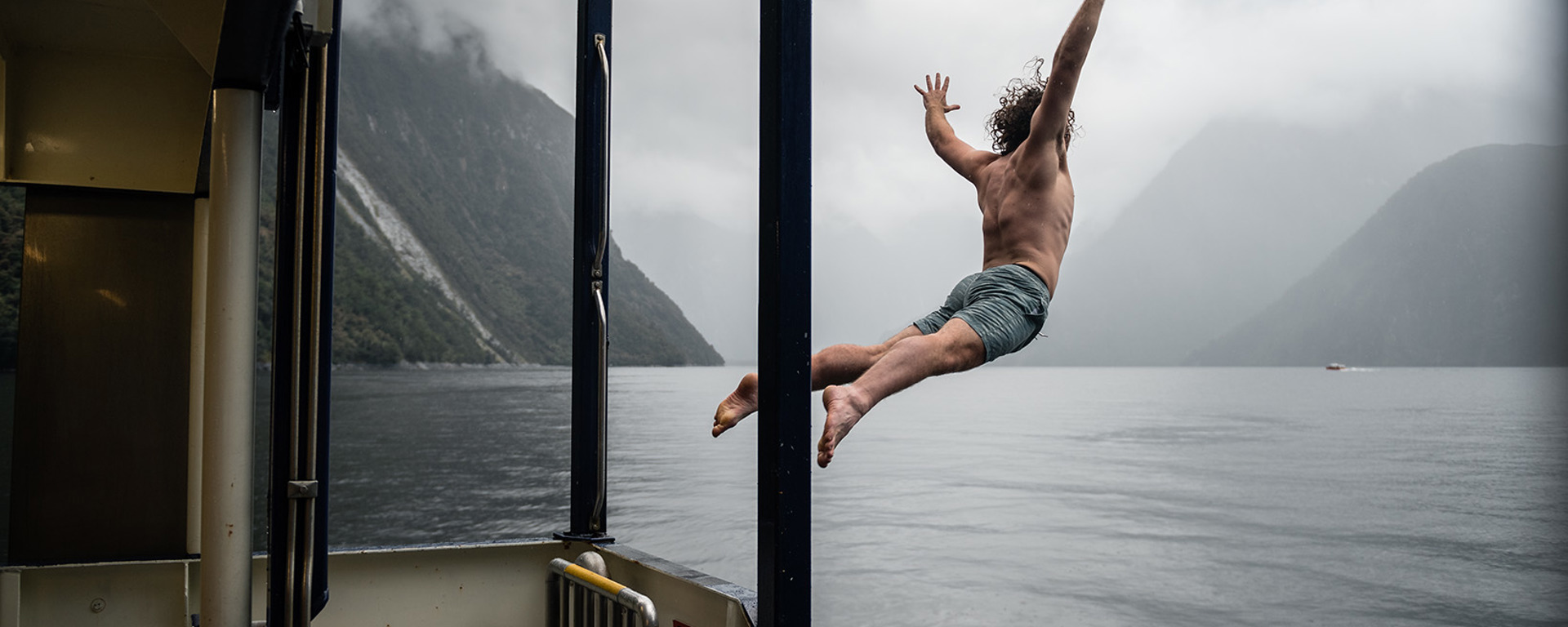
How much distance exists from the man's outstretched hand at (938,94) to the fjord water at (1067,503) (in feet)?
59.9

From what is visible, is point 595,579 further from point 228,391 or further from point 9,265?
point 9,265

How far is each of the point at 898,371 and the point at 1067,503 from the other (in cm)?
3694

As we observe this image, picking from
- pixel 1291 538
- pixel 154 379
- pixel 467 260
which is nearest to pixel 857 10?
pixel 467 260

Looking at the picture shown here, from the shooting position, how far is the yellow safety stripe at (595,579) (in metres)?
2.70

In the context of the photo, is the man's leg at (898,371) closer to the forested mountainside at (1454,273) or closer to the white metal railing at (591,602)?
the white metal railing at (591,602)

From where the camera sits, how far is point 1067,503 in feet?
123

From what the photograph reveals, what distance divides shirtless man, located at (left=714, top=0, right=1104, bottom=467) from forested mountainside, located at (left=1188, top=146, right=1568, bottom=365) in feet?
420

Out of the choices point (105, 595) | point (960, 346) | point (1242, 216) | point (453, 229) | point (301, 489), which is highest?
point (1242, 216)

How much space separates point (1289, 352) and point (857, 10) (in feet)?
221

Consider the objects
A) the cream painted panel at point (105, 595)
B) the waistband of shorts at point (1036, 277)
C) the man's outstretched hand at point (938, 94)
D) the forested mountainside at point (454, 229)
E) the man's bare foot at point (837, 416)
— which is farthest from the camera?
the forested mountainside at point (454, 229)

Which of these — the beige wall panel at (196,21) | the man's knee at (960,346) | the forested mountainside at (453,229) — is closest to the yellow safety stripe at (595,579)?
the man's knee at (960,346)

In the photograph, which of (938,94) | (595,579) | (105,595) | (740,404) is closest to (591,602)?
(595,579)

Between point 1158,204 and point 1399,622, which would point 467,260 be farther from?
point 1158,204

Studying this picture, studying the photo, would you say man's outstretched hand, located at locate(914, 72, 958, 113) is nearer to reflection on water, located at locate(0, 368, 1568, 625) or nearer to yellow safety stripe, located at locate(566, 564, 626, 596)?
yellow safety stripe, located at locate(566, 564, 626, 596)
